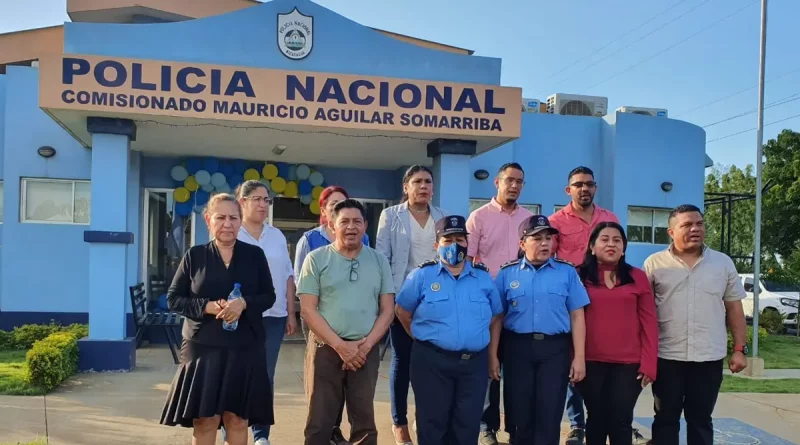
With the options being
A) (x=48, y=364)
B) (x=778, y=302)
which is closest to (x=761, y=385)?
(x=48, y=364)

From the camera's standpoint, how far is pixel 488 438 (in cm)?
435

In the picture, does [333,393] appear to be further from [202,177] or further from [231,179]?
[231,179]

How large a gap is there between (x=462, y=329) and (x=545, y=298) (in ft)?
1.80

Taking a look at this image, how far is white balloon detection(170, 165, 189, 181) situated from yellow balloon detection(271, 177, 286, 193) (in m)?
1.34

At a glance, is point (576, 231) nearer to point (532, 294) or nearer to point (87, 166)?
point (532, 294)

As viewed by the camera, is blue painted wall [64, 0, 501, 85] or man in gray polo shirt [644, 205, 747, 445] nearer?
man in gray polo shirt [644, 205, 747, 445]

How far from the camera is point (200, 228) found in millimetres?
9906

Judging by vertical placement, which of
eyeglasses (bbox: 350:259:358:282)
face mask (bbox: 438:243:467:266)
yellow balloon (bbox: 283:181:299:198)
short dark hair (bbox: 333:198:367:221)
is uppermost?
→ yellow balloon (bbox: 283:181:299:198)

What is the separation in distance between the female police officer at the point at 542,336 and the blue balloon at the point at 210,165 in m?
6.97

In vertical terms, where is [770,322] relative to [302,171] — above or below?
below

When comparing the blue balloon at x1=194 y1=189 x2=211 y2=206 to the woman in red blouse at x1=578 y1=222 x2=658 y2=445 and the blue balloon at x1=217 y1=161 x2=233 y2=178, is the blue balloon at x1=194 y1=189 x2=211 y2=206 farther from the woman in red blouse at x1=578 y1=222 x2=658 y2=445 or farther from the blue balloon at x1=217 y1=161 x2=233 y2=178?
the woman in red blouse at x1=578 y1=222 x2=658 y2=445

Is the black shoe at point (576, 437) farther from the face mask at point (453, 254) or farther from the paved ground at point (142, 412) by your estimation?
the face mask at point (453, 254)

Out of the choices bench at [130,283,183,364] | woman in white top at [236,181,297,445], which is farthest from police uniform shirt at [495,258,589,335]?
bench at [130,283,183,364]

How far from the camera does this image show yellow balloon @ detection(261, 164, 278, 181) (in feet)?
32.0
